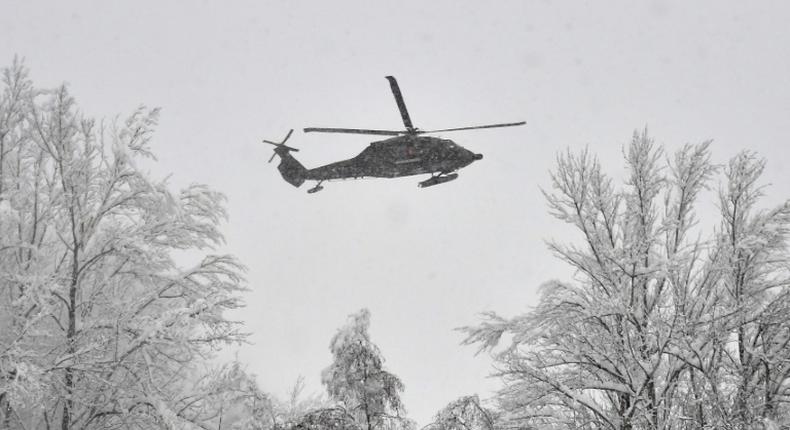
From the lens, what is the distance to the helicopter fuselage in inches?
531

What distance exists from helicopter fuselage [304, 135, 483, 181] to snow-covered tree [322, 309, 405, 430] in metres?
6.42

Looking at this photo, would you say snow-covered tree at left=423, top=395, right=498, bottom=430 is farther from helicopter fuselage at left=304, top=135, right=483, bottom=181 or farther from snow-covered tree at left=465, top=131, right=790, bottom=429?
helicopter fuselage at left=304, top=135, right=483, bottom=181

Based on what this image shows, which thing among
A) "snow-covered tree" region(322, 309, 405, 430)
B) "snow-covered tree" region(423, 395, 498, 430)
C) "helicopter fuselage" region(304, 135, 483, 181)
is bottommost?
"snow-covered tree" region(423, 395, 498, 430)

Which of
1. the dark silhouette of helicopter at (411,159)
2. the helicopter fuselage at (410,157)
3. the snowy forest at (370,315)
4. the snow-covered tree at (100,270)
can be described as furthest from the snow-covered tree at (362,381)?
the helicopter fuselage at (410,157)

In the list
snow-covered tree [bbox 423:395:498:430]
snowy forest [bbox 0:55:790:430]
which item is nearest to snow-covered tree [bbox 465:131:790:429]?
snowy forest [bbox 0:55:790:430]

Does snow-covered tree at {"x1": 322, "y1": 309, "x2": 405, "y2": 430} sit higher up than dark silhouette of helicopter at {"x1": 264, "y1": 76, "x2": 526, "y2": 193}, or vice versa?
dark silhouette of helicopter at {"x1": 264, "y1": 76, "x2": 526, "y2": 193}

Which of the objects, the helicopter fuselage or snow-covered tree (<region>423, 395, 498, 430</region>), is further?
the helicopter fuselage

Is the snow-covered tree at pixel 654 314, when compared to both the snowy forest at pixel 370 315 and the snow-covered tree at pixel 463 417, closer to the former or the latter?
the snowy forest at pixel 370 315

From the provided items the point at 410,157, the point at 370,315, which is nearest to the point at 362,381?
the point at 370,315

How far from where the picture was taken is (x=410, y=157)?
13633 millimetres

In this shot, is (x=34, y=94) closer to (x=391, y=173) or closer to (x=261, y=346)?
(x=391, y=173)

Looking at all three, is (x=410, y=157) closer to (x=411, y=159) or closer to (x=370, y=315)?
(x=411, y=159)

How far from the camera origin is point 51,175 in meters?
9.60

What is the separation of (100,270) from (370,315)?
485cm
